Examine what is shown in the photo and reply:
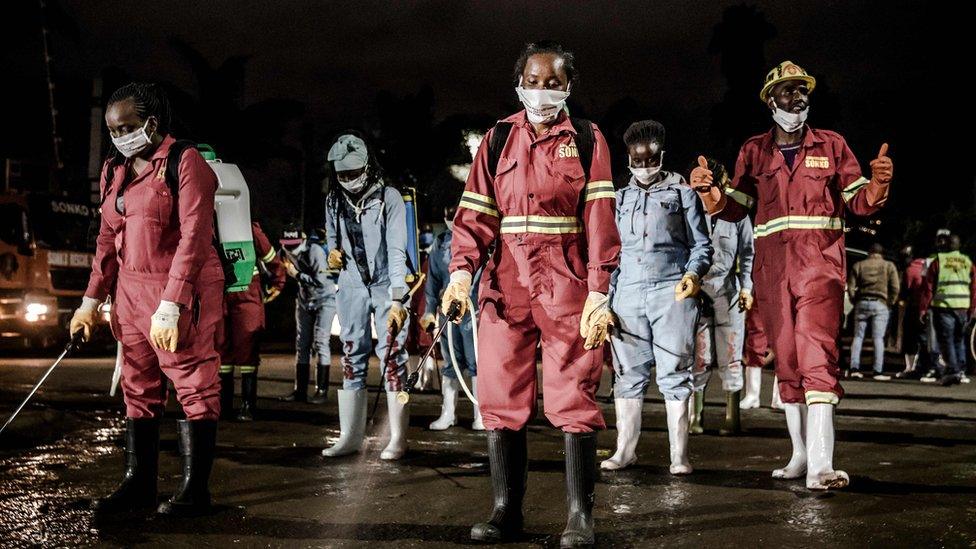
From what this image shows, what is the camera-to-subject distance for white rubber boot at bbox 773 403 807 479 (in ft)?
20.9

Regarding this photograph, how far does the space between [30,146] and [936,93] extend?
3029 centimetres

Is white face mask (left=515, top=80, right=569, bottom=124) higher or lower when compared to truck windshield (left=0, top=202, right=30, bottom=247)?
lower

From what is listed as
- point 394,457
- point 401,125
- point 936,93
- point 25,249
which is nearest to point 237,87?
point 401,125

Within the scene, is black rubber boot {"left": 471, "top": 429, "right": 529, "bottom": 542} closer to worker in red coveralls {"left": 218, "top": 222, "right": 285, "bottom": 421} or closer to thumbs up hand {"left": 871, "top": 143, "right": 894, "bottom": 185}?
thumbs up hand {"left": 871, "top": 143, "right": 894, "bottom": 185}

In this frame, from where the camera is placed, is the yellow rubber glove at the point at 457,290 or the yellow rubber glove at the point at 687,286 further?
the yellow rubber glove at the point at 687,286

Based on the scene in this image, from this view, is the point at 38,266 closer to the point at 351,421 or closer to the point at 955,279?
the point at 351,421

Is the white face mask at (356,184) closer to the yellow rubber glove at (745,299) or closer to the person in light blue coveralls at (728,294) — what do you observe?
the person in light blue coveralls at (728,294)

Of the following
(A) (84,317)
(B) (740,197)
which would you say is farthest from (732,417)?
(A) (84,317)

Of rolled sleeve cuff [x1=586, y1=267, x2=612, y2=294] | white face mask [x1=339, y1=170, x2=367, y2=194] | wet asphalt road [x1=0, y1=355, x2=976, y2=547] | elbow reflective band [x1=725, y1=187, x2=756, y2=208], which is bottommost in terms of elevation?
wet asphalt road [x1=0, y1=355, x2=976, y2=547]

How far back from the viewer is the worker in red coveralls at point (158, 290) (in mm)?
5238

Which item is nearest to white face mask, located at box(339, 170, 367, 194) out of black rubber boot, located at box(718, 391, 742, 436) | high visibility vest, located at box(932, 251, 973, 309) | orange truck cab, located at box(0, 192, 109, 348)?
black rubber boot, located at box(718, 391, 742, 436)

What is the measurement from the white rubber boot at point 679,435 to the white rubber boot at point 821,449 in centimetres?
87

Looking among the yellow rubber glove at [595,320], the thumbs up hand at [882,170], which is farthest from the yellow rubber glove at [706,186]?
the yellow rubber glove at [595,320]

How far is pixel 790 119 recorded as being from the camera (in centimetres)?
632
